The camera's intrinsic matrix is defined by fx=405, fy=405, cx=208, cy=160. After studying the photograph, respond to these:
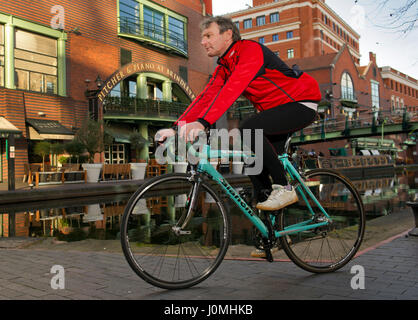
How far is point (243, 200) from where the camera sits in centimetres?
285

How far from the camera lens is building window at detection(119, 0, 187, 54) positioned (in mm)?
25188

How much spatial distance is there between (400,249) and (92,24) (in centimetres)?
2241

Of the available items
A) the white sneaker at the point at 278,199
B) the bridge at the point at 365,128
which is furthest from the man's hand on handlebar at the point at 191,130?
the bridge at the point at 365,128

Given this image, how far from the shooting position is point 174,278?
8.62ft

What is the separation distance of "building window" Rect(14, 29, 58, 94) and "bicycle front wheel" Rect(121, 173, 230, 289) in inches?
742

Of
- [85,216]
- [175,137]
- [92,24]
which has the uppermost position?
[92,24]

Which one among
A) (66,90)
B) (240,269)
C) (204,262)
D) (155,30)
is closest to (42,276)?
(204,262)

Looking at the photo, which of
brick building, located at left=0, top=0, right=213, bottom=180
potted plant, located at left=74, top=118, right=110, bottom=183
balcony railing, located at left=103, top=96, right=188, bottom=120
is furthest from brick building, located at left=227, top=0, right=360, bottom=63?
potted plant, located at left=74, top=118, right=110, bottom=183

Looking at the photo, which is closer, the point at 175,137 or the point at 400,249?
the point at 175,137

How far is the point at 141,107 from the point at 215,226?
74.8 feet

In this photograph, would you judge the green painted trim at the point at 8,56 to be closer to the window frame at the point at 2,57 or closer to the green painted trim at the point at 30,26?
the window frame at the point at 2,57

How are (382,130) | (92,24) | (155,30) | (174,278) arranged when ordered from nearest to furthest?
1. (174,278)
2. (92,24)
3. (155,30)
4. (382,130)

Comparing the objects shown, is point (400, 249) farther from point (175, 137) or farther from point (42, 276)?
point (42, 276)

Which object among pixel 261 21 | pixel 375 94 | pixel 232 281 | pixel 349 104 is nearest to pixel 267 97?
pixel 232 281
